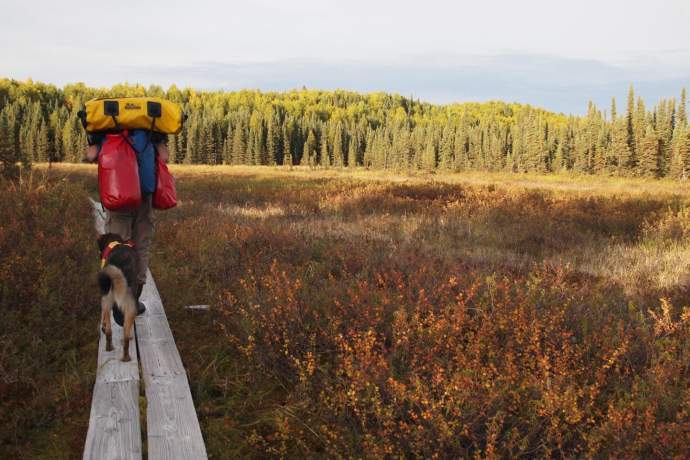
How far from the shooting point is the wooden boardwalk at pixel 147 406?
282 cm

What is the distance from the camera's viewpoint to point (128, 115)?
13.8ft

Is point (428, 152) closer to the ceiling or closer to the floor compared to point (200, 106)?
closer to the floor

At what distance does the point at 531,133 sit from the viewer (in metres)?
88.1

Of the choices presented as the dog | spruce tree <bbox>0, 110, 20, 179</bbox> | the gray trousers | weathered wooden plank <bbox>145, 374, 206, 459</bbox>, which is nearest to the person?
the gray trousers

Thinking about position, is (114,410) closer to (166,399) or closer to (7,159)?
(166,399)

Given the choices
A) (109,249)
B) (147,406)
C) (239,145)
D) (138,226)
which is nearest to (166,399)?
(147,406)

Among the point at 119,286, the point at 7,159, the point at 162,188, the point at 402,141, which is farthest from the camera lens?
the point at 402,141

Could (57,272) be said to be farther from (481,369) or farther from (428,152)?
(428,152)

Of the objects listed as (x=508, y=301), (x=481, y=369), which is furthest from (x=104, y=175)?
(x=508, y=301)

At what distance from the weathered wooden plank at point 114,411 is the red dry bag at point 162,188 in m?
1.40

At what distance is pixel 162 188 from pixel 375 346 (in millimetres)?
2631

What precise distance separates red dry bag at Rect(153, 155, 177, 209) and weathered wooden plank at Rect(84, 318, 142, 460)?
1398 mm

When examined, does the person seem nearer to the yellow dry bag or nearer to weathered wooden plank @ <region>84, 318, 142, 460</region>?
the yellow dry bag

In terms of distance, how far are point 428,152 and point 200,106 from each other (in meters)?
72.1
